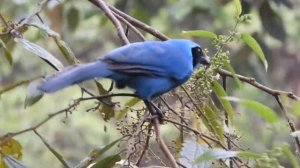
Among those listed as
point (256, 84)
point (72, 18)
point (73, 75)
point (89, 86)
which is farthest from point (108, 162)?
point (89, 86)

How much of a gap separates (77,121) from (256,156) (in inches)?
207

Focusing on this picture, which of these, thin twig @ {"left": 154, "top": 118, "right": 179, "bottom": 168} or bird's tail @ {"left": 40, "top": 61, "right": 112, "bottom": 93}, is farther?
bird's tail @ {"left": 40, "top": 61, "right": 112, "bottom": 93}

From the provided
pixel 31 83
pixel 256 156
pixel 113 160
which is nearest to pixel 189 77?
pixel 113 160

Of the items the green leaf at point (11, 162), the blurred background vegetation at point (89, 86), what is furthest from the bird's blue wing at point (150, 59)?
the blurred background vegetation at point (89, 86)

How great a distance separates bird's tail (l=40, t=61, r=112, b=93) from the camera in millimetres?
1651

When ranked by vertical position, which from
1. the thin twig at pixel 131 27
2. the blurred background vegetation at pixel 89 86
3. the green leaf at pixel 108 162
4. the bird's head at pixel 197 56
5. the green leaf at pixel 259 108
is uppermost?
the blurred background vegetation at pixel 89 86

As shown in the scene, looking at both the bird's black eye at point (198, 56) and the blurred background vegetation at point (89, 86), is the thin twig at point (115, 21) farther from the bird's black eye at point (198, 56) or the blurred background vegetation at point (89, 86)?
the blurred background vegetation at point (89, 86)

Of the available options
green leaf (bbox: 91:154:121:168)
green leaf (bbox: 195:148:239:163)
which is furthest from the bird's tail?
green leaf (bbox: 195:148:239:163)

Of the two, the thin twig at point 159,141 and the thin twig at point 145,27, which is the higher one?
the thin twig at point 145,27

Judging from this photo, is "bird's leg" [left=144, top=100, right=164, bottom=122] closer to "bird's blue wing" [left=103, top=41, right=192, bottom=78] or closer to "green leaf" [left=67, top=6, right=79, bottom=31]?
"bird's blue wing" [left=103, top=41, right=192, bottom=78]

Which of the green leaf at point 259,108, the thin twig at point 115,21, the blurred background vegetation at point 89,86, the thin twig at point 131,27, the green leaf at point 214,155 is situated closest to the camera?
the green leaf at point 259,108

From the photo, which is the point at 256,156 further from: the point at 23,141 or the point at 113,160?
the point at 23,141

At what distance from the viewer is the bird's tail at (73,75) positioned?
165 centimetres

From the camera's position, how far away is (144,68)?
6.24ft
